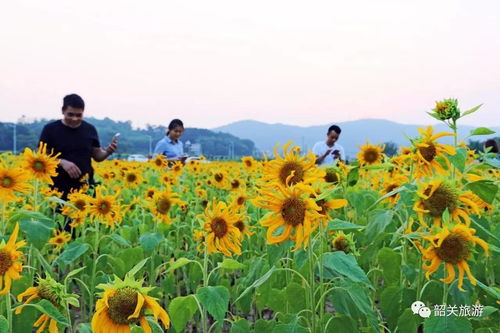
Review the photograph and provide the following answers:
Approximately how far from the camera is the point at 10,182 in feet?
8.10

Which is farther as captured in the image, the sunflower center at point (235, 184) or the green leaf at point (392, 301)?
the sunflower center at point (235, 184)

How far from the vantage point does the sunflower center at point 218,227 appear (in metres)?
2.17

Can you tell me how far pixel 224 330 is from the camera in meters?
3.45

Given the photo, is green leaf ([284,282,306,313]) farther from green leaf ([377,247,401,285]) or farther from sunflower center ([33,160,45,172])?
sunflower center ([33,160,45,172])

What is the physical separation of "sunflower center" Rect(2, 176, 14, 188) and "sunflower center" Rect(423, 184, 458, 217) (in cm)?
190

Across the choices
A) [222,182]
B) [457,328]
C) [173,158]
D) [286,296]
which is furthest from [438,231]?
[173,158]

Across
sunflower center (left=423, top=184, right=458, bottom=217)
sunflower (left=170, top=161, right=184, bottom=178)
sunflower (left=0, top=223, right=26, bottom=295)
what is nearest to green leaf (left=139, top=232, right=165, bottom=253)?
sunflower (left=0, top=223, right=26, bottom=295)

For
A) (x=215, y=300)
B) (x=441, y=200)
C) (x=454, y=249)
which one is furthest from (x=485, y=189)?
(x=215, y=300)

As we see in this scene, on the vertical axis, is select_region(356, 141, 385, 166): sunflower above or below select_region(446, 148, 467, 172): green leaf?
below

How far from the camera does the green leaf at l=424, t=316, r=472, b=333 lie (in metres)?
1.53

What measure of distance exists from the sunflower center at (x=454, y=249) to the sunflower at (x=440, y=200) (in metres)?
0.10

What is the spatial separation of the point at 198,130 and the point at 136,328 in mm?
142950

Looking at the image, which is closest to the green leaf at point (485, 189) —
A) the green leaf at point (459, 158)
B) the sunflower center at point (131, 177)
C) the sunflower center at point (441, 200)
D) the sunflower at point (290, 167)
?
the green leaf at point (459, 158)

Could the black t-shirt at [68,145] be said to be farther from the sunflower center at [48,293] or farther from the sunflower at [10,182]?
the sunflower center at [48,293]
